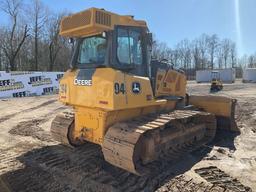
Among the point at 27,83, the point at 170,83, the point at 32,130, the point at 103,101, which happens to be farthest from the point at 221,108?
the point at 27,83

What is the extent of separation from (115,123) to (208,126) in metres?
3.28

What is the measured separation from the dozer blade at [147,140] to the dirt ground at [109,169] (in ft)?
0.84

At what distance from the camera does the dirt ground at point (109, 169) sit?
548 centimetres

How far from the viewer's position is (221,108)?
9.20 metres

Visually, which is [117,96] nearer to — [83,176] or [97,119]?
[97,119]

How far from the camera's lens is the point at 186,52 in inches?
3334

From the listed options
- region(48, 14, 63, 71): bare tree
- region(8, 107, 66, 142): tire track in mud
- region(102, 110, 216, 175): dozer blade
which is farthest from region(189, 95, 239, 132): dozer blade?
region(48, 14, 63, 71): bare tree

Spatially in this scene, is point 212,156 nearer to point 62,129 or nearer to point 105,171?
point 105,171

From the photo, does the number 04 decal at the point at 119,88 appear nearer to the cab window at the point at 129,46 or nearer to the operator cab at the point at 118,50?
the operator cab at the point at 118,50

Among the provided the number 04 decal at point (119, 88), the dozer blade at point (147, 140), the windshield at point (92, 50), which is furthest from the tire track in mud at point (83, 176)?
the windshield at point (92, 50)

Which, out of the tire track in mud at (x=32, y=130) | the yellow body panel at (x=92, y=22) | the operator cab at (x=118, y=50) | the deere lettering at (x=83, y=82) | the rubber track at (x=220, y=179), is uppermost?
the yellow body panel at (x=92, y=22)

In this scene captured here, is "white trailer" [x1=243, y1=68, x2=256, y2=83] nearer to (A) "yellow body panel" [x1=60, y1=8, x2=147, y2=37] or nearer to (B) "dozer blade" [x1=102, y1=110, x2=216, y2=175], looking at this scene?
(B) "dozer blade" [x1=102, y1=110, x2=216, y2=175]

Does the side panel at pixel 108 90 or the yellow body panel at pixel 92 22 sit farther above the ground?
the yellow body panel at pixel 92 22

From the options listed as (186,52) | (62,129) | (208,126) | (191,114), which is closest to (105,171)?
(62,129)
